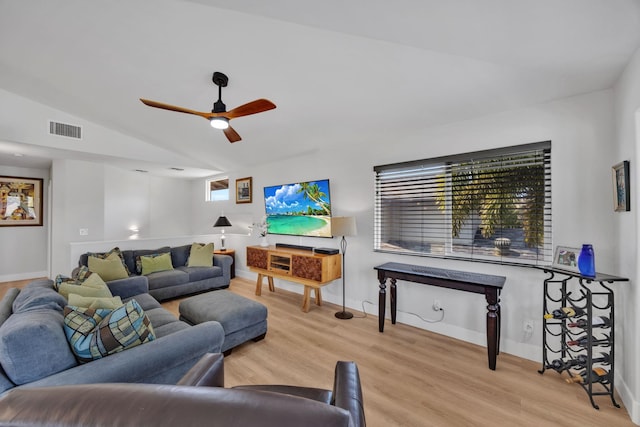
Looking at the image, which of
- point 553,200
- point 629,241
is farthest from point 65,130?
point 629,241

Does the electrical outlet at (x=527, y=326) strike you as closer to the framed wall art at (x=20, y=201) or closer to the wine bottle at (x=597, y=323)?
the wine bottle at (x=597, y=323)

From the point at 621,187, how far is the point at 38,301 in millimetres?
3968

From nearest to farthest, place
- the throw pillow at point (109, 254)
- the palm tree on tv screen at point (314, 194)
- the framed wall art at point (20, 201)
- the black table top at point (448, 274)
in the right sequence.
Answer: the black table top at point (448, 274), the throw pillow at point (109, 254), the palm tree on tv screen at point (314, 194), the framed wall art at point (20, 201)

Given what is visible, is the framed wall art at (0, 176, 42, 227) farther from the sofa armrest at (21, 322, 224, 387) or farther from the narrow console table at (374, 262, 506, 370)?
the narrow console table at (374, 262, 506, 370)

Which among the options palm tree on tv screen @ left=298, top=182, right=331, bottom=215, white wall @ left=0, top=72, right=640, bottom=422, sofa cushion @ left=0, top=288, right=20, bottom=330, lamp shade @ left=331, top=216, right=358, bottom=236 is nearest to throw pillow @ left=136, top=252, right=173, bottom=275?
white wall @ left=0, top=72, right=640, bottom=422

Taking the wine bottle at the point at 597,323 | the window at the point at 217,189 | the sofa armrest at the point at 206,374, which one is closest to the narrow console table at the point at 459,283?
the wine bottle at the point at 597,323

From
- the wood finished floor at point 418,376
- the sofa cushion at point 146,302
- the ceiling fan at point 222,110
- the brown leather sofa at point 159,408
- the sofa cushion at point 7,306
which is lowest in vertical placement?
the wood finished floor at point 418,376

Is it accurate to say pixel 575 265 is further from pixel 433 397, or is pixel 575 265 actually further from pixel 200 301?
pixel 200 301

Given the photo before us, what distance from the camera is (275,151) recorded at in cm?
419

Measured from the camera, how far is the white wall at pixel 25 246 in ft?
16.3

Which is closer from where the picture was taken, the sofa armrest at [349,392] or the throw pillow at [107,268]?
the sofa armrest at [349,392]

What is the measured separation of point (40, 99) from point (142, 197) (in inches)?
103

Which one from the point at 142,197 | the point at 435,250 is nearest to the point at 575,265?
the point at 435,250

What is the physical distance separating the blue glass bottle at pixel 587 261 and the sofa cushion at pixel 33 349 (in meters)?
3.25
